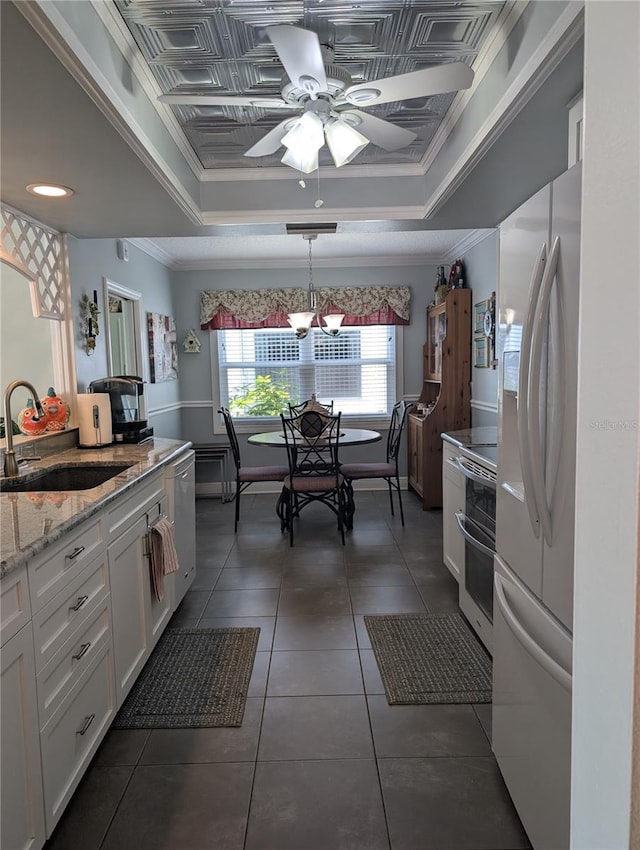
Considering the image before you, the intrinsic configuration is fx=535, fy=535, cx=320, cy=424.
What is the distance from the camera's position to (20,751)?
131cm

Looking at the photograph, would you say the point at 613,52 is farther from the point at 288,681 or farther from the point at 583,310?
the point at 288,681

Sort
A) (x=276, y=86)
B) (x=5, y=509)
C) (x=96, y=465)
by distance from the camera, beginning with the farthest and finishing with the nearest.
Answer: (x=96, y=465) < (x=276, y=86) < (x=5, y=509)

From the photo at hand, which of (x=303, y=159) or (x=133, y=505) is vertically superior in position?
(x=303, y=159)

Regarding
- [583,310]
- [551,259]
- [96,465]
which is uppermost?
[551,259]

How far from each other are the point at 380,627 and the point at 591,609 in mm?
2438

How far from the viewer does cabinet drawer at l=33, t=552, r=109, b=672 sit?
4.71 ft

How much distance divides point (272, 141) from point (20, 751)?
2206mm

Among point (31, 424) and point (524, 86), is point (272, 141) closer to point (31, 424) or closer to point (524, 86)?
point (524, 86)

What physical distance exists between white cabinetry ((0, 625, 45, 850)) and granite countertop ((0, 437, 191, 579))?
0.21 meters

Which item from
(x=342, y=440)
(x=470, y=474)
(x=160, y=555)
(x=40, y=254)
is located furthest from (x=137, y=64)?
(x=342, y=440)

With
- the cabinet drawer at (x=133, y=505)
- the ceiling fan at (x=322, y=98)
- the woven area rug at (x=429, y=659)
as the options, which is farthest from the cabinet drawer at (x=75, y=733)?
the ceiling fan at (x=322, y=98)

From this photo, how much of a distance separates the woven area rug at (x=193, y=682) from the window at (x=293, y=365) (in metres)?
3.42

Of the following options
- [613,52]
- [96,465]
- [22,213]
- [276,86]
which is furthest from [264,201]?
[613,52]

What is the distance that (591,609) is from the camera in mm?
547
